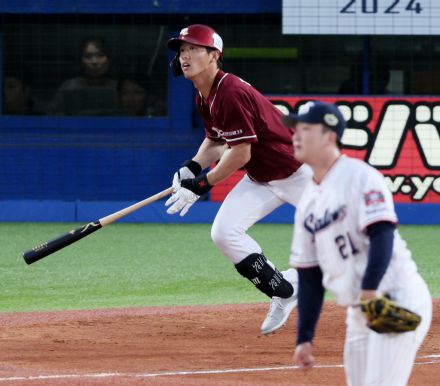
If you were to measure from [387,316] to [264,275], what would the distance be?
3.47 m

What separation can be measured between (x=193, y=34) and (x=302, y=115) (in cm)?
315

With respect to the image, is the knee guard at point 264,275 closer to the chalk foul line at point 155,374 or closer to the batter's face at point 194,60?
the chalk foul line at point 155,374

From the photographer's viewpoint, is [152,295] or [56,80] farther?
[56,80]

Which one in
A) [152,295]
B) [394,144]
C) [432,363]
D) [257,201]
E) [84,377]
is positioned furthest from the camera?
[394,144]

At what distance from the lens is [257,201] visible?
7.88 m

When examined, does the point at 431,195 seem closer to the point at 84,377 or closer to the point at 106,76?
the point at 106,76

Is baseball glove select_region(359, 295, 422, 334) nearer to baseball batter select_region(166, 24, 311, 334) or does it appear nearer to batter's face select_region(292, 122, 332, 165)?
batter's face select_region(292, 122, 332, 165)

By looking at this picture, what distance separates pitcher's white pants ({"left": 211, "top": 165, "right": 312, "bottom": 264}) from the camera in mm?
7754

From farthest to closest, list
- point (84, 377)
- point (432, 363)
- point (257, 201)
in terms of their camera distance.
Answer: point (257, 201)
point (432, 363)
point (84, 377)

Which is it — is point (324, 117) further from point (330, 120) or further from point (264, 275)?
point (264, 275)

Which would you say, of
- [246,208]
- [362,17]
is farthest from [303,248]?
[362,17]

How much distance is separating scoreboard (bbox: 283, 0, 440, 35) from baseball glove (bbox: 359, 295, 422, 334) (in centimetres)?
1096

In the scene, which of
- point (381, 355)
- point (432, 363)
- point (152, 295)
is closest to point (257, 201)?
point (432, 363)

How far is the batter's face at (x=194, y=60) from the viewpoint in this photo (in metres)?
7.66
